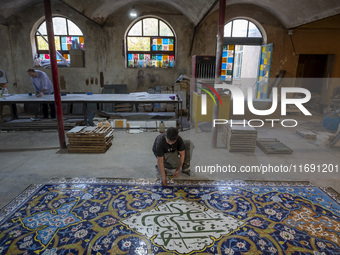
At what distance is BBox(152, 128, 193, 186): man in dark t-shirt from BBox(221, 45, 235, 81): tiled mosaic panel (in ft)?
25.6

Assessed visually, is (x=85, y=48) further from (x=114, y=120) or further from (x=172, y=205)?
(x=172, y=205)

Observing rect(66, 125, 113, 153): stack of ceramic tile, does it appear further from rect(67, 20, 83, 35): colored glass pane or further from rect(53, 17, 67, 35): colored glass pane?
rect(53, 17, 67, 35): colored glass pane

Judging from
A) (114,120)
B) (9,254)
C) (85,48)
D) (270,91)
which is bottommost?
(9,254)

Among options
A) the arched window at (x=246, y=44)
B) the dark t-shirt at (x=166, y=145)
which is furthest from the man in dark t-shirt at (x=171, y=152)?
the arched window at (x=246, y=44)

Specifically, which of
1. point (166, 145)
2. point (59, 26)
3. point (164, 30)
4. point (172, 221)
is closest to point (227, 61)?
point (164, 30)

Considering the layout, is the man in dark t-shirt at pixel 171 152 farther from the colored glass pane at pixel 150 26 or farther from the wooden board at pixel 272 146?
the colored glass pane at pixel 150 26

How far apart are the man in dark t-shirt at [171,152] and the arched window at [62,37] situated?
329 inches

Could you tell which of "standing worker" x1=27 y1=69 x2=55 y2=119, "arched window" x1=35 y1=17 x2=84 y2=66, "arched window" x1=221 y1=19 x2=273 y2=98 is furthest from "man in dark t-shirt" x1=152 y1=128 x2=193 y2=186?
"arched window" x1=35 y1=17 x2=84 y2=66

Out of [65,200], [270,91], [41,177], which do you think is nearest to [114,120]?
[41,177]

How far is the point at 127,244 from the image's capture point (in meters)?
3.00

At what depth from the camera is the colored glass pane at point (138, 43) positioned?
10859 mm

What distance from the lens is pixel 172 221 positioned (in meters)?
3.42

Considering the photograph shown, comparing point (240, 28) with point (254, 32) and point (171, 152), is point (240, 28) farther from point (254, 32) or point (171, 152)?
point (171, 152)

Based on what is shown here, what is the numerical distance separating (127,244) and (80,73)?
30.8 feet
